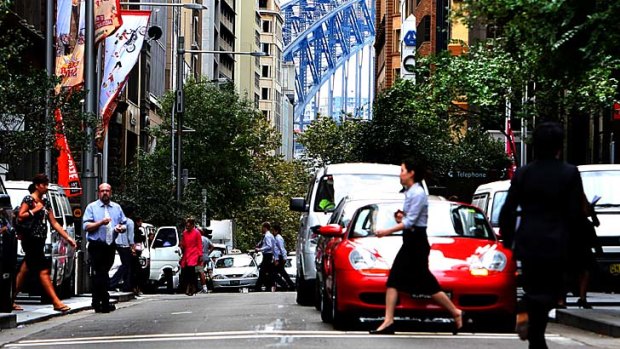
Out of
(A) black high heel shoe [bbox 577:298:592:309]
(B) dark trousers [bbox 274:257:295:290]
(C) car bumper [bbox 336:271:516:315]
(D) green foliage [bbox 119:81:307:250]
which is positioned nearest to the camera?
(C) car bumper [bbox 336:271:516:315]

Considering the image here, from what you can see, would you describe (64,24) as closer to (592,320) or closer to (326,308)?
(326,308)

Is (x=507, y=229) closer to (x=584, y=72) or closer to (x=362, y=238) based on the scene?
(x=362, y=238)

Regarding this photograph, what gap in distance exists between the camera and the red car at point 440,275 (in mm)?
15781

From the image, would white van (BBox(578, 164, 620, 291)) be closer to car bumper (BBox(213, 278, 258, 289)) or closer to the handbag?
the handbag

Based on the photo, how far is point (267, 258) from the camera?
4059 cm

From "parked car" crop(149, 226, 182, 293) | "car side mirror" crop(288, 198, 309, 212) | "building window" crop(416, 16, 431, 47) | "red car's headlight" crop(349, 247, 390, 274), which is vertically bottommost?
"parked car" crop(149, 226, 182, 293)

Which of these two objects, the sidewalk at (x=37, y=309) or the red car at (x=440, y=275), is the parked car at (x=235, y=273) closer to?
the sidewalk at (x=37, y=309)

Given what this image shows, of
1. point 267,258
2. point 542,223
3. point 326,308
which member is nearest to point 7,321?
point 326,308

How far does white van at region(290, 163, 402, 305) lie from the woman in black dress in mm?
8430

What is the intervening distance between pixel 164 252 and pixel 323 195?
2439cm

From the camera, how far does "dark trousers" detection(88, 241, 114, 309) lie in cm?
2258

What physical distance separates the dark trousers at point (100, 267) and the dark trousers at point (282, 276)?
58.0 ft

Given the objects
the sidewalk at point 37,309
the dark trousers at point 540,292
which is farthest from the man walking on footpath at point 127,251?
the dark trousers at point 540,292

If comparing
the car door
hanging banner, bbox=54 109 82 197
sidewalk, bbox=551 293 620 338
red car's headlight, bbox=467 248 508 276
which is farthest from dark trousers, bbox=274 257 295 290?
red car's headlight, bbox=467 248 508 276
